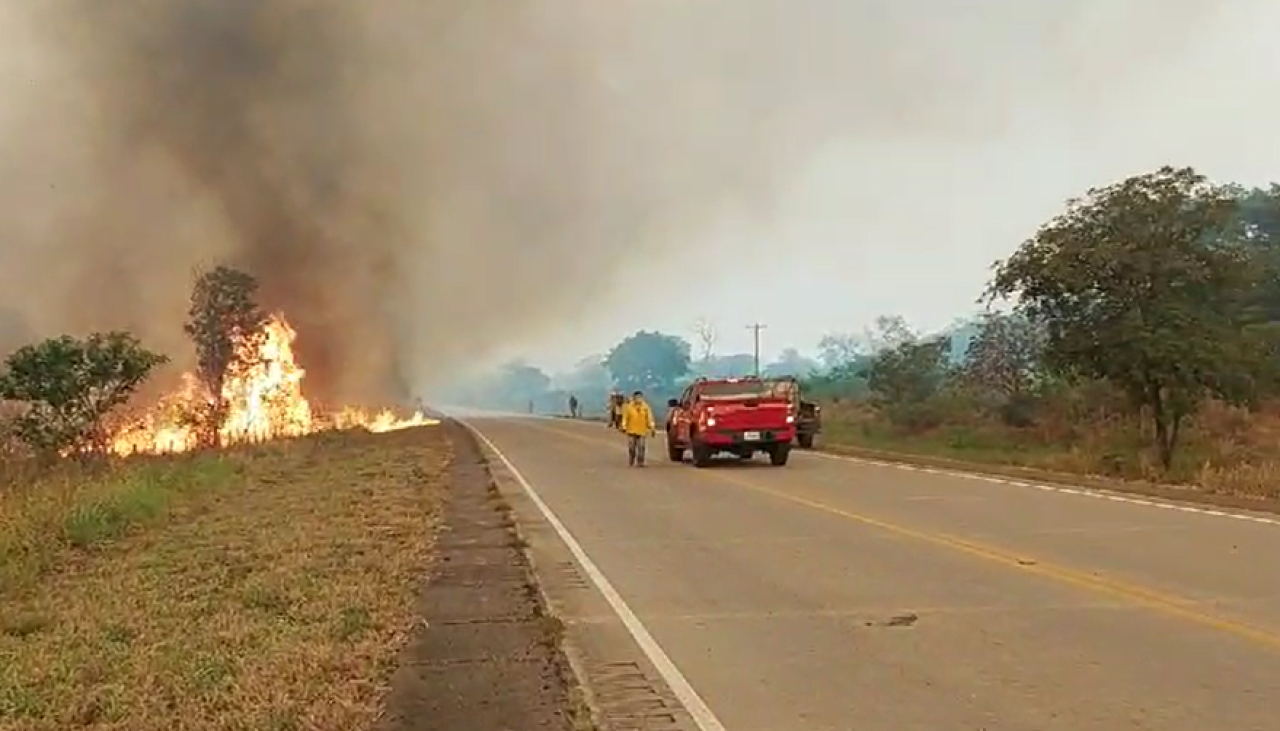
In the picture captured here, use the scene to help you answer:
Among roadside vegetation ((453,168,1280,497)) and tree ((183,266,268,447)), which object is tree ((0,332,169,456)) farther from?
roadside vegetation ((453,168,1280,497))

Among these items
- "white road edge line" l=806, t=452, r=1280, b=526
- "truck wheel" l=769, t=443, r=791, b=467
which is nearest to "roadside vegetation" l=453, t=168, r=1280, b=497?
"white road edge line" l=806, t=452, r=1280, b=526

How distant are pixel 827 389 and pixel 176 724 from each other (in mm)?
75188

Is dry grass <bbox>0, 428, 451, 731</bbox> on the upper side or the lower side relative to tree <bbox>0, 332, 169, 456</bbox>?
lower

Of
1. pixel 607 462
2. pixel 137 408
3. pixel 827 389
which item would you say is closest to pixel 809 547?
pixel 607 462

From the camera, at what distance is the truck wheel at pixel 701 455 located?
80.2 ft

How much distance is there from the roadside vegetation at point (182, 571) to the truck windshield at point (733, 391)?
17.3 ft

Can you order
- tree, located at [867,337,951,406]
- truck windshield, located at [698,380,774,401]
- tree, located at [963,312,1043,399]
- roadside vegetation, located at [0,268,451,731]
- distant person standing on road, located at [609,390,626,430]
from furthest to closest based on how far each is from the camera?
tree, located at [867,337,951,406] → tree, located at [963,312,1043,399] → distant person standing on road, located at [609,390,626,430] → truck windshield, located at [698,380,774,401] → roadside vegetation, located at [0,268,451,731]

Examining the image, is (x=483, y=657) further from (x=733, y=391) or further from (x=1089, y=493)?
(x=733, y=391)

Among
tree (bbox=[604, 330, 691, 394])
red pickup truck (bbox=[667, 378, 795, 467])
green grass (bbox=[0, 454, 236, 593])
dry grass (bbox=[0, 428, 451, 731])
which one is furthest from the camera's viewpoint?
tree (bbox=[604, 330, 691, 394])

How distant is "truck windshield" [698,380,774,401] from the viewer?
2491 centimetres

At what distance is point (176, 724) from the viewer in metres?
5.80

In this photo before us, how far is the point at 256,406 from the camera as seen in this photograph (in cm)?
4012

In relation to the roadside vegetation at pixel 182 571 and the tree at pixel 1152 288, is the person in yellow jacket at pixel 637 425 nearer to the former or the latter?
the roadside vegetation at pixel 182 571

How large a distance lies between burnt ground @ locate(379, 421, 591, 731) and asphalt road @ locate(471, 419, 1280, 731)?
657 mm
